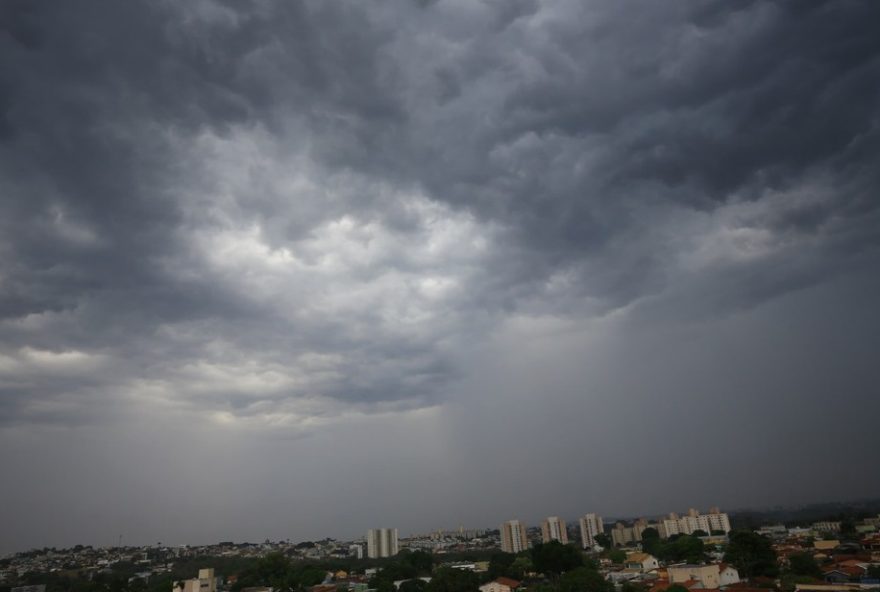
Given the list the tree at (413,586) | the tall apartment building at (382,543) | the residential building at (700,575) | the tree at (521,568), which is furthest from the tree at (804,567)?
the tall apartment building at (382,543)

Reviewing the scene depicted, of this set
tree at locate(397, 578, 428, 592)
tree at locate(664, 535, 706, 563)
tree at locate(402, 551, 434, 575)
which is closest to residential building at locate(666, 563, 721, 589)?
tree at locate(664, 535, 706, 563)

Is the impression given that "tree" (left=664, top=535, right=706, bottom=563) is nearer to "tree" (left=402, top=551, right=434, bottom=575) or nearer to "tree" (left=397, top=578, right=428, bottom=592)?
"tree" (left=397, top=578, right=428, bottom=592)

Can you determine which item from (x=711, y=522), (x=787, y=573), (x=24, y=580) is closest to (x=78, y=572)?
(x=24, y=580)

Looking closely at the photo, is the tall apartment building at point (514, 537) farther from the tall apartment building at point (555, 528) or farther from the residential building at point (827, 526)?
the residential building at point (827, 526)

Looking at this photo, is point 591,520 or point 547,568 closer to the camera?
point 547,568

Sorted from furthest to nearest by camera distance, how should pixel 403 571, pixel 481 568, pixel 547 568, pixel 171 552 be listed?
pixel 171 552, pixel 481 568, pixel 403 571, pixel 547 568

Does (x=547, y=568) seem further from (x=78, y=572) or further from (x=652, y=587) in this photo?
(x=78, y=572)

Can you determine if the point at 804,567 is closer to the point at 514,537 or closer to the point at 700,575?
the point at 700,575

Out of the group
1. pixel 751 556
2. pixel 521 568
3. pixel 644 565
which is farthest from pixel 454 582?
pixel 644 565
